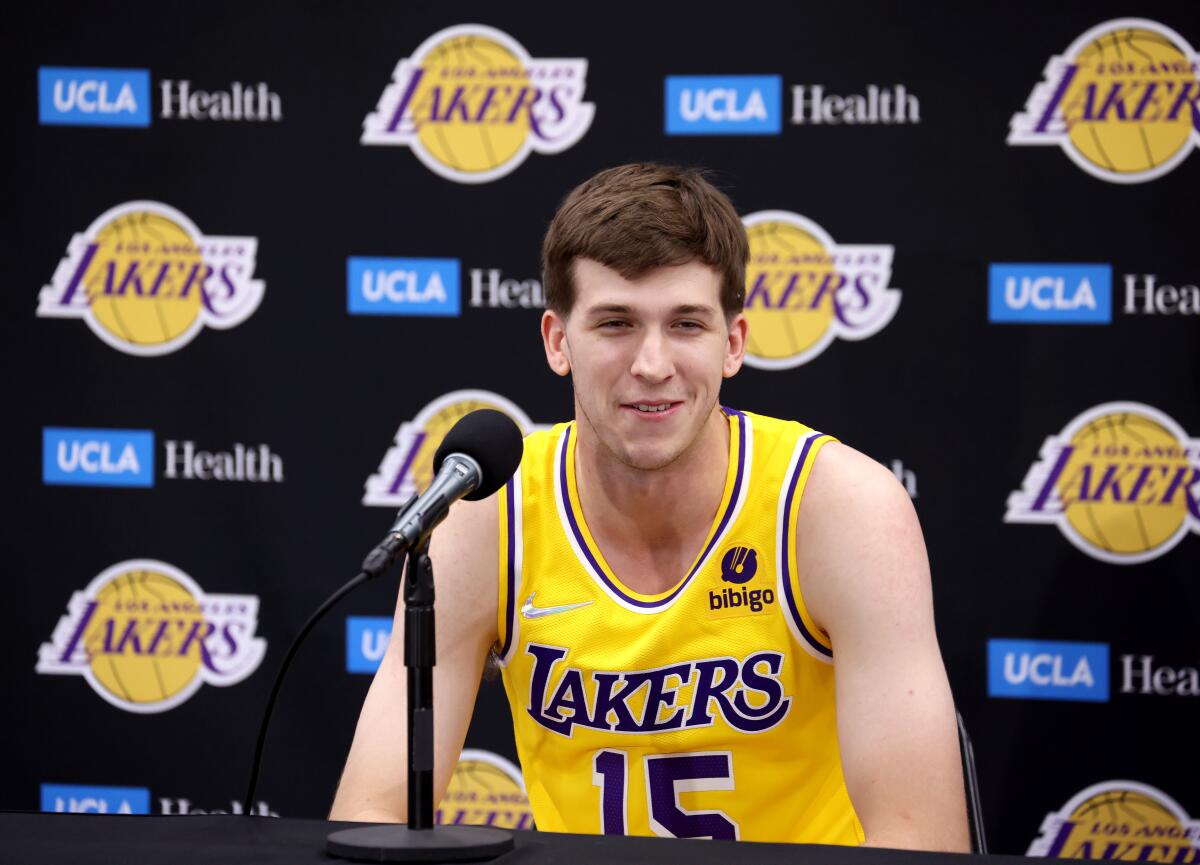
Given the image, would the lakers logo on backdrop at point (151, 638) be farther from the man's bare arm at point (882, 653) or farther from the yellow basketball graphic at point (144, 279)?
the man's bare arm at point (882, 653)

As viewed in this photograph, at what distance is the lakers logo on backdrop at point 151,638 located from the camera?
3174 millimetres

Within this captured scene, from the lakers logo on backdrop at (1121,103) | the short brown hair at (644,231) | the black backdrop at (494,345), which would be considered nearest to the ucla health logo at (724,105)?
the black backdrop at (494,345)

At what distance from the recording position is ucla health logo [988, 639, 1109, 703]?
292 cm

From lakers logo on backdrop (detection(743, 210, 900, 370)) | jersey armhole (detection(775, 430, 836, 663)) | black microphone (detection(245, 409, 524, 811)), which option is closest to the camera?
black microphone (detection(245, 409, 524, 811))

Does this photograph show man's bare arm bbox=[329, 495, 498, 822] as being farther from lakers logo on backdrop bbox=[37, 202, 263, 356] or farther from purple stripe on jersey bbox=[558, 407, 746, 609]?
lakers logo on backdrop bbox=[37, 202, 263, 356]

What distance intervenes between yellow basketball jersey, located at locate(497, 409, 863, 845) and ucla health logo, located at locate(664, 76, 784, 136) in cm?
118

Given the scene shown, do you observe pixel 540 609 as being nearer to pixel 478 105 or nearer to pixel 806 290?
pixel 806 290

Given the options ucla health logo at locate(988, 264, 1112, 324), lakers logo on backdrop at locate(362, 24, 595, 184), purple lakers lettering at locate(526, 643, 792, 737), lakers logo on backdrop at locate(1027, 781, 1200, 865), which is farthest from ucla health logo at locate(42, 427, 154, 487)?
lakers logo on backdrop at locate(1027, 781, 1200, 865)

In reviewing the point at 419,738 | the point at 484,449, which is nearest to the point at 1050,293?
the point at 484,449

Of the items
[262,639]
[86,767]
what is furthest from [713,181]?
[86,767]

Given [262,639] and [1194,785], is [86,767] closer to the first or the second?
[262,639]

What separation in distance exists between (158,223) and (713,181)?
126 centimetres

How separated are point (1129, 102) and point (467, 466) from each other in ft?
7.00

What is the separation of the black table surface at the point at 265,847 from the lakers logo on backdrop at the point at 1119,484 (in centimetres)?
179
